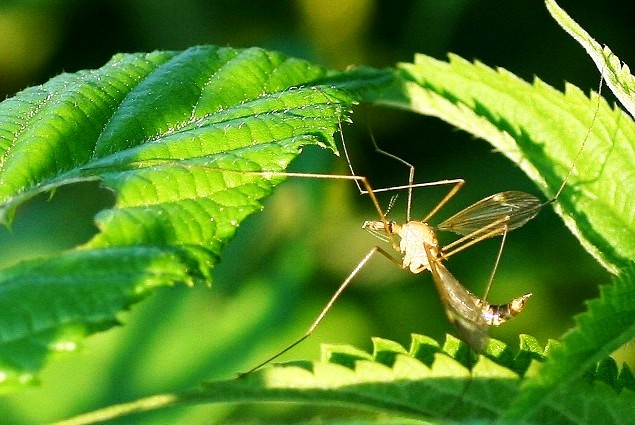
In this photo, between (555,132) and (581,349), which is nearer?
(581,349)

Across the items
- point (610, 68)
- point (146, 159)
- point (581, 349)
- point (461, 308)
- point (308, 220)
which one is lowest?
point (581, 349)

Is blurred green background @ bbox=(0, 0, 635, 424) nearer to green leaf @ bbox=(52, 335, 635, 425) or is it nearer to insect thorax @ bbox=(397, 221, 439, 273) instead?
insect thorax @ bbox=(397, 221, 439, 273)

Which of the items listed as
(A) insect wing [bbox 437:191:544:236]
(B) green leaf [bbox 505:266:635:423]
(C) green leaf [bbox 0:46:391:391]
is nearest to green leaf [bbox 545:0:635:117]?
(B) green leaf [bbox 505:266:635:423]

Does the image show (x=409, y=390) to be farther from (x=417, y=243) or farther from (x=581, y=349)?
(x=417, y=243)

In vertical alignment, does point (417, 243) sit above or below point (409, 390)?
above

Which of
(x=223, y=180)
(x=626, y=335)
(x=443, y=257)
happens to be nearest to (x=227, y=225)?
(x=223, y=180)

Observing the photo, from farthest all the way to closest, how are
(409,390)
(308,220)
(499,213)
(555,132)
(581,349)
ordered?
(308,220)
(499,213)
(555,132)
(409,390)
(581,349)

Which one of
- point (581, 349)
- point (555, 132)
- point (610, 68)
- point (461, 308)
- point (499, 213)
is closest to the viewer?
point (581, 349)

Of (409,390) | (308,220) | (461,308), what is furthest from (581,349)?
(308,220)
